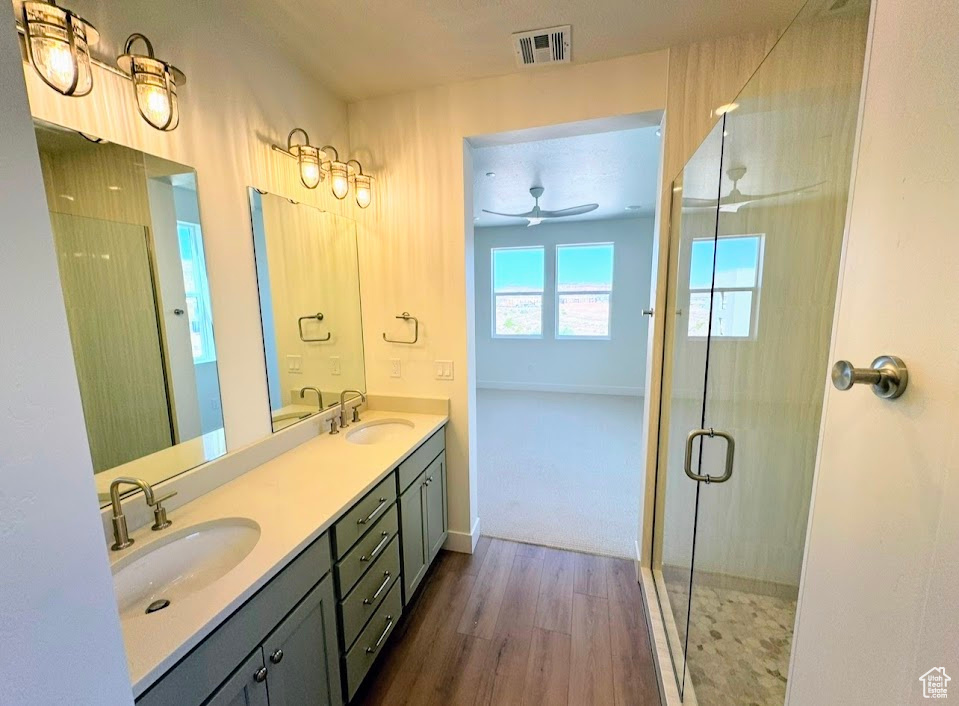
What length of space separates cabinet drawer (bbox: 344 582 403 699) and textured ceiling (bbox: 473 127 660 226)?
2.52 m

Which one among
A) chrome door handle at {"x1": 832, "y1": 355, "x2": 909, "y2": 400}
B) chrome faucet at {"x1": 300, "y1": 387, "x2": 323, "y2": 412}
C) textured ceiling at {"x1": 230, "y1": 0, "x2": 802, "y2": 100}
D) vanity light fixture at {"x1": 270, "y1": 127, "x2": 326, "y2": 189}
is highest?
textured ceiling at {"x1": 230, "y1": 0, "x2": 802, "y2": 100}

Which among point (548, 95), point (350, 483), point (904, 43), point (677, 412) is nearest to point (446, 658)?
point (350, 483)

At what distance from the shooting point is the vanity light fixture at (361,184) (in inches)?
82.9

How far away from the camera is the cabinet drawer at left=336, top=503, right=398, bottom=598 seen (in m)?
1.34

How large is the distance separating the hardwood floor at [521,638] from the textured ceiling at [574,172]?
2601 millimetres

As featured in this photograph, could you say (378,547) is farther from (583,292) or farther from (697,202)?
(583,292)

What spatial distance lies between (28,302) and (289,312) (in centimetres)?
142

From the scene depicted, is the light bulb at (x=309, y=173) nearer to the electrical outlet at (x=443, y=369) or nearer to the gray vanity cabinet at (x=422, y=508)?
the electrical outlet at (x=443, y=369)

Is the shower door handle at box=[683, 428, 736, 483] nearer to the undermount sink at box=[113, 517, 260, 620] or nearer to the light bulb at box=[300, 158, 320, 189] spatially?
the undermount sink at box=[113, 517, 260, 620]

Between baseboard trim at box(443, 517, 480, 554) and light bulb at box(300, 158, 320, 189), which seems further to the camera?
baseboard trim at box(443, 517, 480, 554)

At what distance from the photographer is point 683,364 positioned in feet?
5.73

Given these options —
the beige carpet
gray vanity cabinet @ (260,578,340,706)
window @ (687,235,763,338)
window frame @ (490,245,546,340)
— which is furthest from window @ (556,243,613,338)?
gray vanity cabinet @ (260,578,340,706)

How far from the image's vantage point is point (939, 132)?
488mm

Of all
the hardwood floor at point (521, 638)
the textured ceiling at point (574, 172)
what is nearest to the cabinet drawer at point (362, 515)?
the hardwood floor at point (521, 638)
